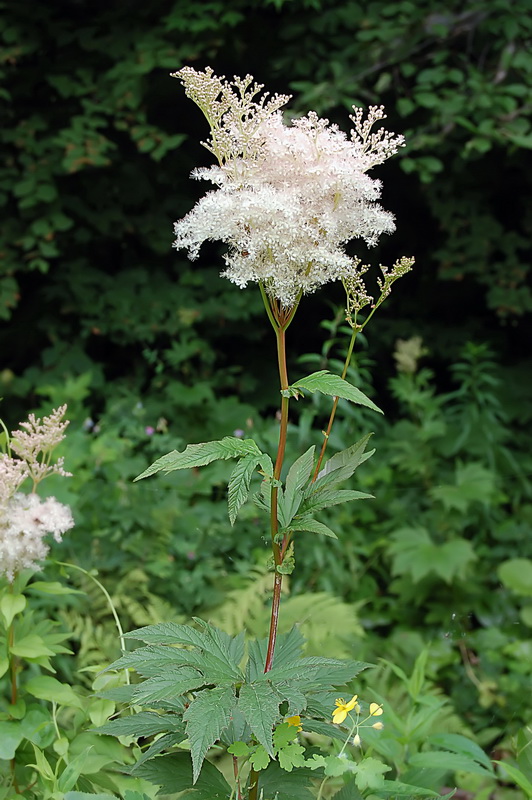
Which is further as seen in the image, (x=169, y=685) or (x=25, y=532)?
(x=25, y=532)

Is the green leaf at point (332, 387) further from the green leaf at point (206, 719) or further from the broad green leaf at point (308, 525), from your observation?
the green leaf at point (206, 719)

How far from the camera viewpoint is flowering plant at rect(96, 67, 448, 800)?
0.97 metres

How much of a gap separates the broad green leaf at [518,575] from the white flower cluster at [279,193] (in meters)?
1.90

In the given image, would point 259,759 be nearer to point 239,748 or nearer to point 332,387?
point 239,748

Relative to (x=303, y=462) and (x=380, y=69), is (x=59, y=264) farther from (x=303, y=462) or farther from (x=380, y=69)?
(x=303, y=462)

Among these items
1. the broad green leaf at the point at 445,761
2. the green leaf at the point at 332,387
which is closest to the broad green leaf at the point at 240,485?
the green leaf at the point at 332,387

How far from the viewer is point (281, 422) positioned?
1.02 meters

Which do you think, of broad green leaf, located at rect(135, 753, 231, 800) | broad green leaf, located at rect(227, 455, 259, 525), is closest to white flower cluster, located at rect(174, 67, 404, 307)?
broad green leaf, located at rect(227, 455, 259, 525)

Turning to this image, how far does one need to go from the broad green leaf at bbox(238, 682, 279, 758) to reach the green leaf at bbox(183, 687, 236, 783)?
2cm

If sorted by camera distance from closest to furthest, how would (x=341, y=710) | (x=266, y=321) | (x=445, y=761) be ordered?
(x=341, y=710) < (x=445, y=761) < (x=266, y=321)

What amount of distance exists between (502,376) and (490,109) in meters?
1.20

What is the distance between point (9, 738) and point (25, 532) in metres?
0.31

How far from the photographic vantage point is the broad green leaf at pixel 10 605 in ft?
3.81

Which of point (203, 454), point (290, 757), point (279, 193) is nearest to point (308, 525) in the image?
point (203, 454)
